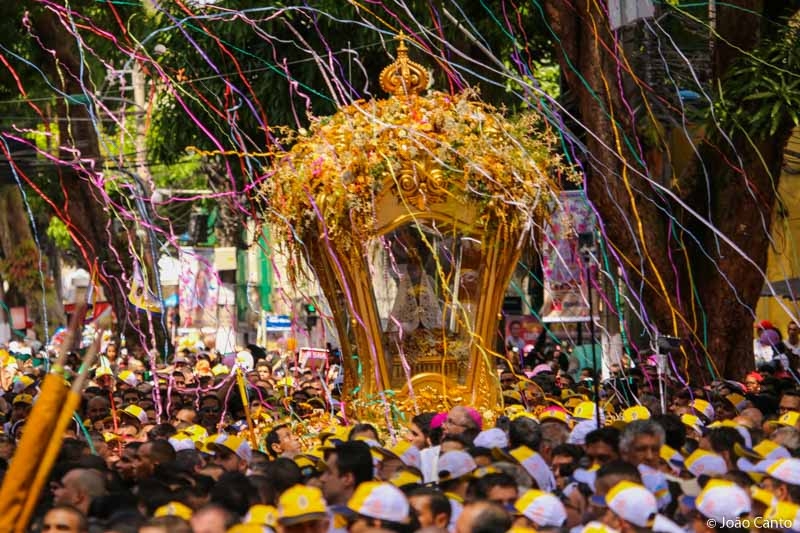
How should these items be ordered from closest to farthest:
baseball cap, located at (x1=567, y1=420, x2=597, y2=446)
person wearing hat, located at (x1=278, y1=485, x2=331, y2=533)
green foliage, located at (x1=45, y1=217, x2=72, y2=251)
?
person wearing hat, located at (x1=278, y1=485, x2=331, y2=533) → baseball cap, located at (x1=567, y1=420, x2=597, y2=446) → green foliage, located at (x1=45, y1=217, x2=72, y2=251)

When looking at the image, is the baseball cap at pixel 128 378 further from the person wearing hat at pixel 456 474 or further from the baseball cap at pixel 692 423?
the person wearing hat at pixel 456 474

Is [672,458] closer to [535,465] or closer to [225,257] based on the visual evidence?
[535,465]

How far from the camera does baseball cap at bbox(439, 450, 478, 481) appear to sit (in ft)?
25.1

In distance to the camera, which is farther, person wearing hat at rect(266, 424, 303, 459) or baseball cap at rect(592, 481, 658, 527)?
person wearing hat at rect(266, 424, 303, 459)

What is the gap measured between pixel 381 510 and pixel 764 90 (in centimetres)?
702

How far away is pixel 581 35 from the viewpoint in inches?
501

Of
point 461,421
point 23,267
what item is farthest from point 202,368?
point 23,267

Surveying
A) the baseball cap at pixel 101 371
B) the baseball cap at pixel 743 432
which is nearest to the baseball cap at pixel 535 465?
the baseball cap at pixel 743 432

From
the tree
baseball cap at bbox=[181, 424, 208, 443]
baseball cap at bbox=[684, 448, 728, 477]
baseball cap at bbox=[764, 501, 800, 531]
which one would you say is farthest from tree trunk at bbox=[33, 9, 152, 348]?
baseball cap at bbox=[764, 501, 800, 531]

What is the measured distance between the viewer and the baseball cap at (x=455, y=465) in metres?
7.65

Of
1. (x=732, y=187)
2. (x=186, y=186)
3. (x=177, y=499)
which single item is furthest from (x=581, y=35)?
(x=186, y=186)

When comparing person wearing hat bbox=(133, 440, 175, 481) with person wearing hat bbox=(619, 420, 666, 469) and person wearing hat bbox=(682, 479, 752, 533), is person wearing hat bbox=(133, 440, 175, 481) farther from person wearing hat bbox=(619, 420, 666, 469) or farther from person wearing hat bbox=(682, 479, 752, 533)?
person wearing hat bbox=(682, 479, 752, 533)

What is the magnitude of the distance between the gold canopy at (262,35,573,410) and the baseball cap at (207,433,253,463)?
1872 mm

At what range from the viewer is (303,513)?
6406 millimetres
